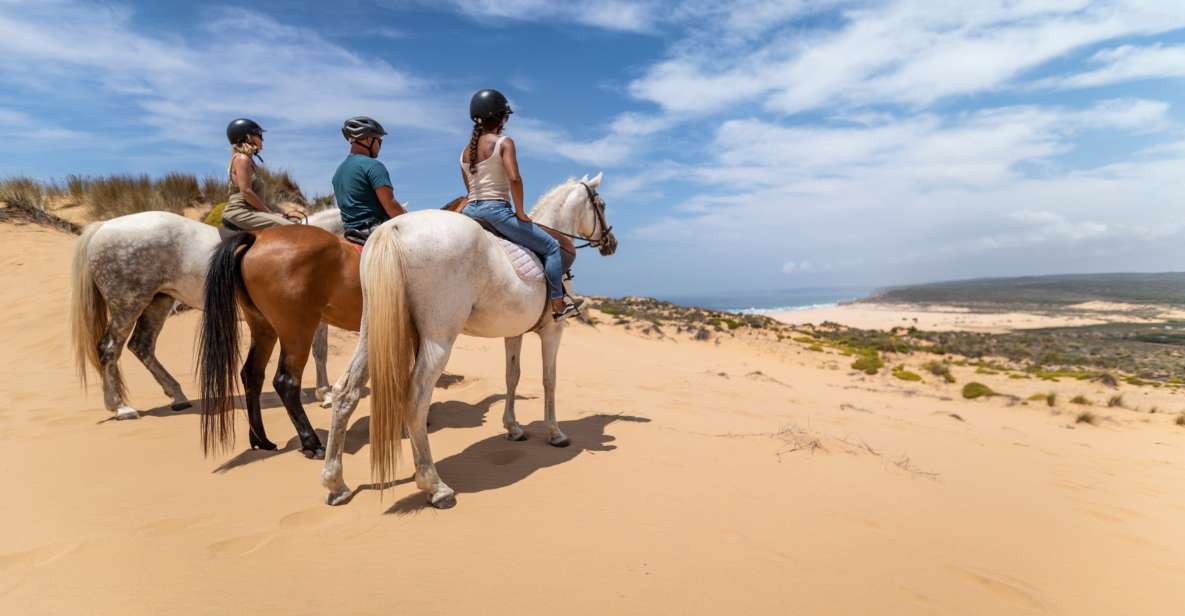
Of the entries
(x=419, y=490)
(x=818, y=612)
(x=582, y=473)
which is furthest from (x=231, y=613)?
(x=818, y=612)

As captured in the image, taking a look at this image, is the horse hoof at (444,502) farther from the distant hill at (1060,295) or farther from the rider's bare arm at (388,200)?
the distant hill at (1060,295)

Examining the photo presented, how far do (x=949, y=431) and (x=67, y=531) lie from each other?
30.3ft

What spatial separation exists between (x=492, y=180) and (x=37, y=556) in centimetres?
333

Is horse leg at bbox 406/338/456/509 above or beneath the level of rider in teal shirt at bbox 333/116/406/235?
beneath

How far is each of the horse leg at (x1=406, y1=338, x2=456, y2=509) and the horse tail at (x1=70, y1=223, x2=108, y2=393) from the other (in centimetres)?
423

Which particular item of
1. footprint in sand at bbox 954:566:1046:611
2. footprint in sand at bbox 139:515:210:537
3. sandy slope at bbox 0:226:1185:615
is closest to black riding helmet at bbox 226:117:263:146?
sandy slope at bbox 0:226:1185:615

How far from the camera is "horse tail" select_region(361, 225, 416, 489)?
3.25 m

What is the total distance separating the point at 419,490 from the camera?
144 inches

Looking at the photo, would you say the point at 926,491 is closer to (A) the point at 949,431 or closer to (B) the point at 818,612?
(B) the point at 818,612

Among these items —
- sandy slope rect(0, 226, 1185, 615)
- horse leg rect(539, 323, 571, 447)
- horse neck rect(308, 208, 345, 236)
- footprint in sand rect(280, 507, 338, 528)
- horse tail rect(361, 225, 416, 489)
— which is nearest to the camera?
sandy slope rect(0, 226, 1185, 615)

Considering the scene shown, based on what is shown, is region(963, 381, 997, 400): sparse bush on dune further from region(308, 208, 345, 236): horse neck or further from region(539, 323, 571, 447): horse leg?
region(308, 208, 345, 236): horse neck

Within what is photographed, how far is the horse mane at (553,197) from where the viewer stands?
516 centimetres

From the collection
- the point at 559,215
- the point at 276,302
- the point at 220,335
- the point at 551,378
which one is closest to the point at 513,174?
the point at 559,215

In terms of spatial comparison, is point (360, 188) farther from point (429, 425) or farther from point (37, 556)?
point (37, 556)
